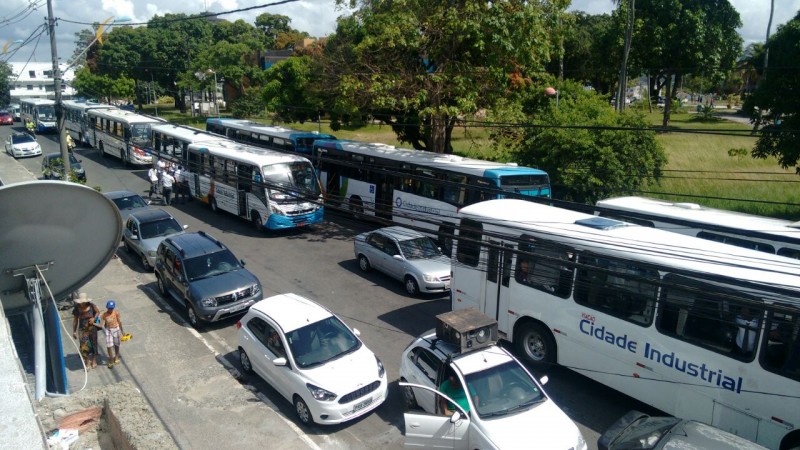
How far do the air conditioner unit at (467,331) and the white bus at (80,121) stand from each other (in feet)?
115

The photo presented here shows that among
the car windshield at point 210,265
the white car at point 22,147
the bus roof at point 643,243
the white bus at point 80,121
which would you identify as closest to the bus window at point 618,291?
the bus roof at point 643,243

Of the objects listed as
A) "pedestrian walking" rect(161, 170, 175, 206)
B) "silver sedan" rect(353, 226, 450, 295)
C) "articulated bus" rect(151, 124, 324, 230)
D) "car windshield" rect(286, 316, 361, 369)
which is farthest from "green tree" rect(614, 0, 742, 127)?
"car windshield" rect(286, 316, 361, 369)

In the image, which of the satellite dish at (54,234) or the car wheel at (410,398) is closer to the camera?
the satellite dish at (54,234)

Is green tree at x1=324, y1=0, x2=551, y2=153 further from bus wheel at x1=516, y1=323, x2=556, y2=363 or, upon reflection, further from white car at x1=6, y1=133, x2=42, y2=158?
white car at x1=6, y1=133, x2=42, y2=158

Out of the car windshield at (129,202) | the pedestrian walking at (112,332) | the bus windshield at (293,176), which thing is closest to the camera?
the pedestrian walking at (112,332)

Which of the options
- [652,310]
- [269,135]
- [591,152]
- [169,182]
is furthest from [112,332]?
[269,135]

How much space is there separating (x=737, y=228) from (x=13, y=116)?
67764 millimetres

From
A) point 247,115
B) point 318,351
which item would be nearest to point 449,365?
point 318,351

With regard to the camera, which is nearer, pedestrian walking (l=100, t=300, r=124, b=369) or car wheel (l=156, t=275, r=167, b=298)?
pedestrian walking (l=100, t=300, r=124, b=369)

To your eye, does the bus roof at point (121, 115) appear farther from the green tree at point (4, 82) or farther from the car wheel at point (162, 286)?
the green tree at point (4, 82)

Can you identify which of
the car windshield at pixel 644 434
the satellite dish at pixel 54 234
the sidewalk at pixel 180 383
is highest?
the satellite dish at pixel 54 234

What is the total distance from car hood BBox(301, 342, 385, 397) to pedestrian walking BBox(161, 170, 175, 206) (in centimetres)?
1735

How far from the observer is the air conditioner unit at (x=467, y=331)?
9.03m

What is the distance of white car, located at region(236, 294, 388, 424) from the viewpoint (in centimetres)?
927
